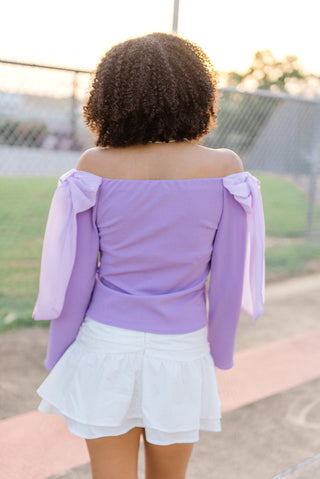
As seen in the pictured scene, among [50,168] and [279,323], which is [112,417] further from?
[279,323]

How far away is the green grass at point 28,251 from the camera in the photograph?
4480 millimetres

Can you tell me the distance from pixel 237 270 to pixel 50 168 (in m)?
2.67

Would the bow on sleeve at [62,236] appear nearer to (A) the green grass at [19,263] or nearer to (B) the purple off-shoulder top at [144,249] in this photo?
(B) the purple off-shoulder top at [144,249]

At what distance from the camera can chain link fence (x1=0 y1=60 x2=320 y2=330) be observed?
3889 millimetres

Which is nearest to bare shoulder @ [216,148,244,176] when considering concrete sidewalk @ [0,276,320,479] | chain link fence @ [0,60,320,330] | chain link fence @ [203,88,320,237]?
concrete sidewalk @ [0,276,320,479]

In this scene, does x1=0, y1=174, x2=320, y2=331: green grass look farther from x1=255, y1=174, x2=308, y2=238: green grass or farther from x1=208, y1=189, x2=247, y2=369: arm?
x1=208, y1=189, x2=247, y2=369: arm

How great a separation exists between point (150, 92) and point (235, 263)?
58cm

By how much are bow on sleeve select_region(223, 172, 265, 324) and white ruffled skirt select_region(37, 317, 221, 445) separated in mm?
325

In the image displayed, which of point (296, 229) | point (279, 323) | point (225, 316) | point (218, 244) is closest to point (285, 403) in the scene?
point (279, 323)

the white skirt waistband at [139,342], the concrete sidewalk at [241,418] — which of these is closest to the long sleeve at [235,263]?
the white skirt waistband at [139,342]

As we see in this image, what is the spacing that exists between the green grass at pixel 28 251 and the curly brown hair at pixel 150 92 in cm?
289

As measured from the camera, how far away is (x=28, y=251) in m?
6.31

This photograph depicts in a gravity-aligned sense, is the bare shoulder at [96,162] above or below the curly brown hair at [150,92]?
below

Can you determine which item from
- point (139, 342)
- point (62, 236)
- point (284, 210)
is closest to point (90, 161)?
point (62, 236)
